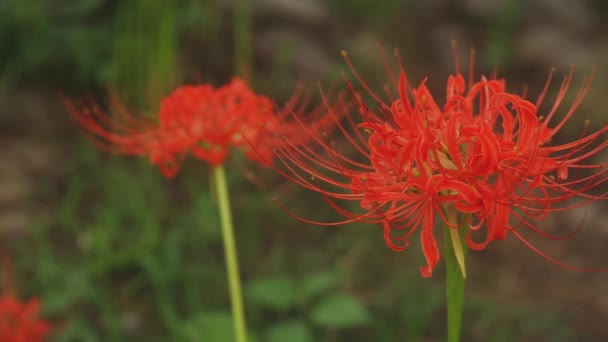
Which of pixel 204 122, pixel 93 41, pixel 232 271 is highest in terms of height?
pixel 93 41

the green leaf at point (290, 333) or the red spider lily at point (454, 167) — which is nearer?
the red spider lily at point (454, 167)

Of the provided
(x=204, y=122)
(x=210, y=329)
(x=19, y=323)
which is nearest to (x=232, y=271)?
(x=204, y=122)

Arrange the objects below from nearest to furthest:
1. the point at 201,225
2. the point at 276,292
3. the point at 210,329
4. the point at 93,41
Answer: the point at 210,329, the point at 276,292, the point at 201,225, the point at 93,41

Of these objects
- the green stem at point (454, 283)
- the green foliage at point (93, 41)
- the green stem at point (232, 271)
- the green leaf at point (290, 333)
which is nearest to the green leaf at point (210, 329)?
the green leaf at point (290, 333)

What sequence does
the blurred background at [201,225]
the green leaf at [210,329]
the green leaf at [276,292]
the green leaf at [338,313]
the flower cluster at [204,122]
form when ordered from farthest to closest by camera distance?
the blurred background at [201,225] < the green leaf at [276,292] < the green leaf at [338,313] < the green leaf at [210,329] < the flower cluster at [204,122]

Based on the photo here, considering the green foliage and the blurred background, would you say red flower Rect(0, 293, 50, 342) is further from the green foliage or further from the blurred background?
the green foliage

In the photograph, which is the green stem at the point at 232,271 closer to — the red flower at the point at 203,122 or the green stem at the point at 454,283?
the red flower at the point at 203,122

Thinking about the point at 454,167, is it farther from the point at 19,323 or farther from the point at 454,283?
the point at 19,323
